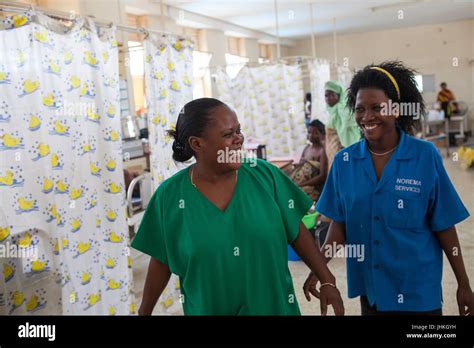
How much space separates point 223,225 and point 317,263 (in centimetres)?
33

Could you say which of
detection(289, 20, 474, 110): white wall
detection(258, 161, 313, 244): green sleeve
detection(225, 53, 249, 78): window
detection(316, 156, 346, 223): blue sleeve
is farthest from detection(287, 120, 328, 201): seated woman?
detection(289, 20, 474, 110): white wall

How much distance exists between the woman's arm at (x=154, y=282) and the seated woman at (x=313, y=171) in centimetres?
252

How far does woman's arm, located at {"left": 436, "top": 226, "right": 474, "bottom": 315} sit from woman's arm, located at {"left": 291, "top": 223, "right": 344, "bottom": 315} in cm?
36

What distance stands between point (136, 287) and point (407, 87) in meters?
2.52

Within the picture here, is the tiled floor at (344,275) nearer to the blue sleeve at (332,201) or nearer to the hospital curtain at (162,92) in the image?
the blue sleeve at (332,201)

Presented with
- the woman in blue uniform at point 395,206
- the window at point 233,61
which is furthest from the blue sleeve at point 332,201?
the window at point 233,61

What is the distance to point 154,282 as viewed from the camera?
Result: 1.30 metres

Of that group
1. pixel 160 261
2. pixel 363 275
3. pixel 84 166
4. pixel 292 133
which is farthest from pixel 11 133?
pixel 292 133

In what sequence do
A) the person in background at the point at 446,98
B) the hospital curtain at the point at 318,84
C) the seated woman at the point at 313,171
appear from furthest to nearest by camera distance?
the person in background at the point at 446,98 < the hospital curtain at the point at 318,84 < the seated woman at the point at 313,171

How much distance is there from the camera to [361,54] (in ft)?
36.8

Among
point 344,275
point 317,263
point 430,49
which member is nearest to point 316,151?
point 344,275

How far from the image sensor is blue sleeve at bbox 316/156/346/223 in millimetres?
1455

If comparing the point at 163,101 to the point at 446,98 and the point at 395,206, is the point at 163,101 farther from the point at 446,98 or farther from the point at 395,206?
the point at 446,98

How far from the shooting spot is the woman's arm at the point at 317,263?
1.28 meters
